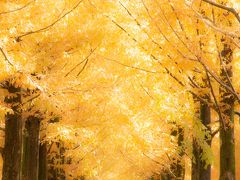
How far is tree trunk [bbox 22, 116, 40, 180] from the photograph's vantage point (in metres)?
10.4

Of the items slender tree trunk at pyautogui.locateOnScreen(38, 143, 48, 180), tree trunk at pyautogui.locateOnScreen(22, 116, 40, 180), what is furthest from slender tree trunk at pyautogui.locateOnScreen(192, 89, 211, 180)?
slender tree trunk at pyautogui.locateOnScreen(38, 143, 48, 180)

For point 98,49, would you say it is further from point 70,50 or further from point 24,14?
point 24,14

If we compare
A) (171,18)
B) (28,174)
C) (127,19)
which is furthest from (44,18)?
(28,174)

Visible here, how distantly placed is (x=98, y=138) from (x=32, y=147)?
1.40 metres

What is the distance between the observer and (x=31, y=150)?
10445 mm

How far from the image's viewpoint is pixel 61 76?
8430 mm

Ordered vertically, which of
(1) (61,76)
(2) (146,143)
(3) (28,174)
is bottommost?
(3) (28,174)

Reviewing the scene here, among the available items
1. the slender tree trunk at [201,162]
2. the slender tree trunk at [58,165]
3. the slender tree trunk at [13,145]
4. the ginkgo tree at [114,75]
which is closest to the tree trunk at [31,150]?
the ginkgo tree at [114,75]

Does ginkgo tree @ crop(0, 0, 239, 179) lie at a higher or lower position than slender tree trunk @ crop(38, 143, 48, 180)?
higher

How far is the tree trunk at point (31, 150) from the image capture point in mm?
10375

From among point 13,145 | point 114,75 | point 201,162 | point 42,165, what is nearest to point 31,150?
point 13,145

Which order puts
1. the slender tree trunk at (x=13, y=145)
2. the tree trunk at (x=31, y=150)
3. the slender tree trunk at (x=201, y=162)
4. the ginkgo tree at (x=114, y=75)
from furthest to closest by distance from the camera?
the tree trunk at (x=31, y=150) → the slender tree trunk at (x=201, y=162) → the slender tree trunk at (x=13, y=145) → the ginkgo tree at (x=114, y=75)

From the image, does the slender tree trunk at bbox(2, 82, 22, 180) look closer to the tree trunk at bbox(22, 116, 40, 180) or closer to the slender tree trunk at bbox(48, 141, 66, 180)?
the tree trunk at bbox(22, 116, 40, 180)

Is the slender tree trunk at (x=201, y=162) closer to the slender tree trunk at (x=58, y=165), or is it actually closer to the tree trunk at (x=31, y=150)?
the tree trunk at (x=31, y=150)
